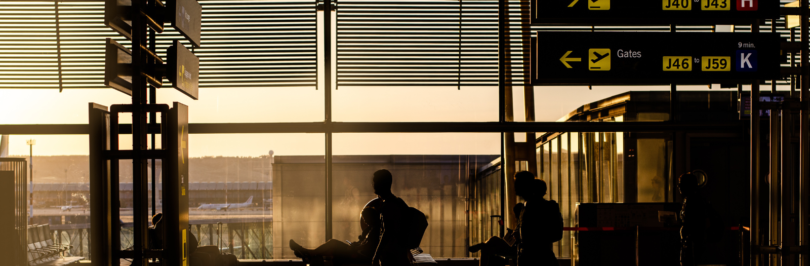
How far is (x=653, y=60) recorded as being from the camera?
5.32m

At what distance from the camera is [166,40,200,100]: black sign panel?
393 cm

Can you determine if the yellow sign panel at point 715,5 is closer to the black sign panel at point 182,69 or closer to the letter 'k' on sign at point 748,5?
the letter 'k' on sign at point 748,5

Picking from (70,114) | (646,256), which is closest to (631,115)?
(646,256)

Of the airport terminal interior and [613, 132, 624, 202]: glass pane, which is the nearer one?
the airport terminal interior

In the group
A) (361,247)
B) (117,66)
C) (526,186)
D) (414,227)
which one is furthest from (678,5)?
(117,66)

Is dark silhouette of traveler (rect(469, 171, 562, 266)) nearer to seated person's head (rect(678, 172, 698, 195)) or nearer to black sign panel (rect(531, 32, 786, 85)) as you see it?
black sign panel (rect(531, 32, 786, 85))

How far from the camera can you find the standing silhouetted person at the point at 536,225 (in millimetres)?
4332

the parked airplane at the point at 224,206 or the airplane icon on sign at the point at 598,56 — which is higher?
the airplane icon on sign at the point at 598,56

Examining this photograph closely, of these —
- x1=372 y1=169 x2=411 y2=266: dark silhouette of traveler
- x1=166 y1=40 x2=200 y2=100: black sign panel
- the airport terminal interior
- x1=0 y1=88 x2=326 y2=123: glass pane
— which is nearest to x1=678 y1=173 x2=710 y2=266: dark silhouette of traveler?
the airport terminal interior

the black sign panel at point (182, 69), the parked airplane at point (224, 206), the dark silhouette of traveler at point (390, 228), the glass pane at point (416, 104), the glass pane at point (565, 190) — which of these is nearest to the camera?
the black sign panel at point (182, 69)

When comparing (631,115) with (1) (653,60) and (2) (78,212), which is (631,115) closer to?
(1) (653,60)

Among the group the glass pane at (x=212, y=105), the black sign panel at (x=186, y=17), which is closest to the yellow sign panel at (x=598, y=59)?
the glass pane at (x=212, y=105)

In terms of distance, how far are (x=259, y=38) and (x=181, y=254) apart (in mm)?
3491

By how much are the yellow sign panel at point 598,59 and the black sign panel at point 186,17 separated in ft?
11.5
